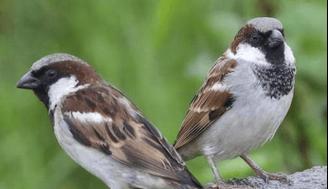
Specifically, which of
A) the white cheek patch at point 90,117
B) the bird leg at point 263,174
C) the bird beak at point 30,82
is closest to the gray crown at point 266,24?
the bird leg at point 263,174

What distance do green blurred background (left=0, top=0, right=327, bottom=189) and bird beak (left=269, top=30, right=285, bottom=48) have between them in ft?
1.04

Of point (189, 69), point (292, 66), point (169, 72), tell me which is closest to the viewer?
point (292, 66)

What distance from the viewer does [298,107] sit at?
7129 mm

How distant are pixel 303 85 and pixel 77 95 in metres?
1.16

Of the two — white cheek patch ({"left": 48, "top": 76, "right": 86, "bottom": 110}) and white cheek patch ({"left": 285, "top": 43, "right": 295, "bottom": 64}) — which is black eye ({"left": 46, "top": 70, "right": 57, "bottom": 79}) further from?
white cheek patch ({"left": 285, "top": 43, "right": 295, "bottom": 64})

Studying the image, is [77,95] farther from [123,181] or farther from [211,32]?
[211,32]

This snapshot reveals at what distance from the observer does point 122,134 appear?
6301mm

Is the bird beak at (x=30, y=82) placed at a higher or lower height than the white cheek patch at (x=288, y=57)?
higher

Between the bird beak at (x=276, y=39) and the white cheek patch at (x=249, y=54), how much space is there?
0.22ft

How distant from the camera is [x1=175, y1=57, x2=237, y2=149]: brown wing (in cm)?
687

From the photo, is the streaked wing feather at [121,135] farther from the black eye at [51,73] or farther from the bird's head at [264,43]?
the bird's head at [264,43]

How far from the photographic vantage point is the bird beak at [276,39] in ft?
22.1

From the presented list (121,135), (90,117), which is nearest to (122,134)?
(121,135)

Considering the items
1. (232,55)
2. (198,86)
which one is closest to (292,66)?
(232,55)
